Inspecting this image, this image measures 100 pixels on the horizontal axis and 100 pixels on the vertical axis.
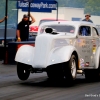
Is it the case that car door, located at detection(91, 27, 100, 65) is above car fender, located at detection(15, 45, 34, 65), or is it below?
above

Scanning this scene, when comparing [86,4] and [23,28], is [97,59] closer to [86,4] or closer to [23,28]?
[23,28]

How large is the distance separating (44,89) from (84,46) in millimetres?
2436

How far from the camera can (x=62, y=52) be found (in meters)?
14.4

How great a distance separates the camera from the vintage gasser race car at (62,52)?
14.4 m

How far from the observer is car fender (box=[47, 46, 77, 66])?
14280 millimetres

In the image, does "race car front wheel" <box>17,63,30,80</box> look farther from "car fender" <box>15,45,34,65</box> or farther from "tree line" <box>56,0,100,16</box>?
"tree line" <box>56,0,100,16</box>

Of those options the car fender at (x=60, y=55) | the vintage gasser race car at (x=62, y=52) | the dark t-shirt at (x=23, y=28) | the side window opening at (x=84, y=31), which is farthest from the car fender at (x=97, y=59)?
the dark t-shirt at (x=23, y=28)

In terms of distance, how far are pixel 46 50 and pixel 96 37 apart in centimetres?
260

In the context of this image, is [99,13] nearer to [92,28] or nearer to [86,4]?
[86,4]

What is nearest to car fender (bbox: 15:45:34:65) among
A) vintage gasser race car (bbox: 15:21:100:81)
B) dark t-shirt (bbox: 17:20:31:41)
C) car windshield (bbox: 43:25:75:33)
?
vintage gasser race car (bbox: 15:21:100:81)

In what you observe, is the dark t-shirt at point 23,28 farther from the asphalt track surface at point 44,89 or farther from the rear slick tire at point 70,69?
the rear slick tire at point 70,69

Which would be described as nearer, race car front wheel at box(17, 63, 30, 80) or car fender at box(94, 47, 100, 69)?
race car front wheel at box(17, 63, 30, 80)

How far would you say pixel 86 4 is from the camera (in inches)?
2467

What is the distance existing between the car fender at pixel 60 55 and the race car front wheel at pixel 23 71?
94 cm
